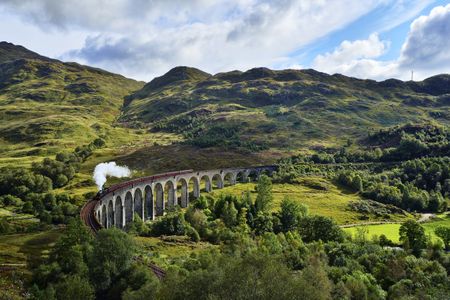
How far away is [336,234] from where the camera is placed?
75.3 meters

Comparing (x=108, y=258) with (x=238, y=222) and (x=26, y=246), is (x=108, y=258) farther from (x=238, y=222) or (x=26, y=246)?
(x=238, y=222)

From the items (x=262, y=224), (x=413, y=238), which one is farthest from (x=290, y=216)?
(x=413, y=238)

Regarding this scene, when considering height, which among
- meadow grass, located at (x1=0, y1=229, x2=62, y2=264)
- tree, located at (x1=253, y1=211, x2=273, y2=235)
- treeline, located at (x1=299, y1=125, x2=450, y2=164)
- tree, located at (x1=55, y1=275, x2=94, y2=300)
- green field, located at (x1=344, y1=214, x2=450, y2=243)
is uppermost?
treeline, located at (x1=299, y1=125, x2=450, y2=164)

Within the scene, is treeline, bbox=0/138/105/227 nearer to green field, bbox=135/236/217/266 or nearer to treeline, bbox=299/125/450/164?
green field, bbox=135/236/217/266

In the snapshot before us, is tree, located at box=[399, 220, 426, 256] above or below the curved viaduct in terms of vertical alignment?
below

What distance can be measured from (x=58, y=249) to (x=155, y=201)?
52.0 meters

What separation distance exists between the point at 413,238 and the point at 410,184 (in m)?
58.6

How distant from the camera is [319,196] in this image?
118 meters

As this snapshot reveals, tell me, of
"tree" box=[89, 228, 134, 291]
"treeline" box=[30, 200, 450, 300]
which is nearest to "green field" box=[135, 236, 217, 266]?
"treeline" box=[30, 200, 450, 300]

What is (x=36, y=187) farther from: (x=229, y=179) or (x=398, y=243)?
(x=398, y=243)

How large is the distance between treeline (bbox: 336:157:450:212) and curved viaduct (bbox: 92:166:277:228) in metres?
38.2

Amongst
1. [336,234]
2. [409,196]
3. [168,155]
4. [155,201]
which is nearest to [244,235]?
[336,234]

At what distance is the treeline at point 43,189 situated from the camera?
283 feet

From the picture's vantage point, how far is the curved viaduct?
76.4 metres
